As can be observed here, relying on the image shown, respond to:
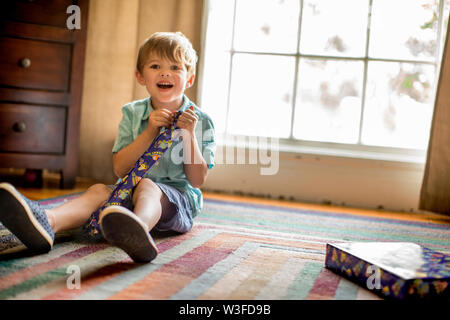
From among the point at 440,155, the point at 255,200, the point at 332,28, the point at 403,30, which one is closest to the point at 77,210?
the point at 255,200

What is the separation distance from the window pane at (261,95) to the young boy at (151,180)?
3.21 ft

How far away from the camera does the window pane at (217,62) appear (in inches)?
90.2

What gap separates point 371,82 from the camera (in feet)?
7.23

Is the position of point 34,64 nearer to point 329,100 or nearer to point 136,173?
point 136,173

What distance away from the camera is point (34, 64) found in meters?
1.89

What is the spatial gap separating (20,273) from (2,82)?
4.25 feet

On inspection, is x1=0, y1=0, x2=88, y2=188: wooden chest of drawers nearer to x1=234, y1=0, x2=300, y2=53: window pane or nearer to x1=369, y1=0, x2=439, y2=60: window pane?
x1=234, y1=0, x2=300, y2=53: window pane

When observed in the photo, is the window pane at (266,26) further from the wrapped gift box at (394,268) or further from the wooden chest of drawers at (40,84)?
the wrapped gift box at (394,268)

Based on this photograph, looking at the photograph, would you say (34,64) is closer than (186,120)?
No

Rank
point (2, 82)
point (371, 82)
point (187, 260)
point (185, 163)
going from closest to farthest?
point (187, 260) → point (185, 163) → point (2, 82) → point (371, 82)

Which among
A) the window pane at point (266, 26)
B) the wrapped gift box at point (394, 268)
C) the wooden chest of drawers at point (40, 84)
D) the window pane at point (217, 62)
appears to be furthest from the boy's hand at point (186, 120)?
the window pane at point (266, 26)

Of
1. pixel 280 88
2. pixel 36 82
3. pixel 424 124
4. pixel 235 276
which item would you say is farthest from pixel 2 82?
pixel 424 124

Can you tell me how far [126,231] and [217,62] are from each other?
1618 millimetres
